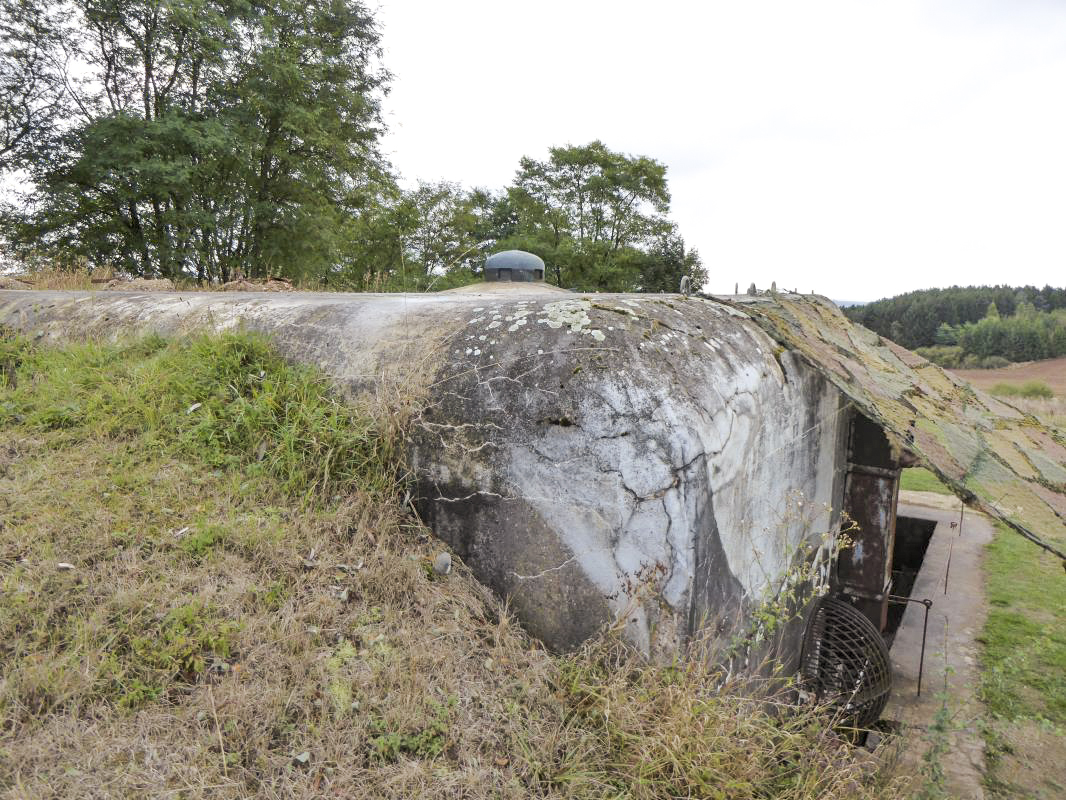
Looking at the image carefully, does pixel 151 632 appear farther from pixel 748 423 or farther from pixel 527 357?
pixel 748 423

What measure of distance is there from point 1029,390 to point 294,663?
3502 centimetres

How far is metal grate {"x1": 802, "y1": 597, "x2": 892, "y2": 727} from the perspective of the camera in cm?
425

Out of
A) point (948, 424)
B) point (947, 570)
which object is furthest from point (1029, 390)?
point (948, 424)

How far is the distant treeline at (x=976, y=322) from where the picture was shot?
137 ft

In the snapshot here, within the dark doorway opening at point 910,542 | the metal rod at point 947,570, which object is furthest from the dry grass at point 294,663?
the dark doorway opening at point 910,542

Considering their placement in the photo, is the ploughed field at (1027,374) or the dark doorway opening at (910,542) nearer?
the dark doorway opening at (910,542)

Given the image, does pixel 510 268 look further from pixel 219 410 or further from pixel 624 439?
pixel 624 439

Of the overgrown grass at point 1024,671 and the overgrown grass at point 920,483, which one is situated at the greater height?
the overgrown grass at point 920,483

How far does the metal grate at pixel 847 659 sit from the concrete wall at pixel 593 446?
4.03ft

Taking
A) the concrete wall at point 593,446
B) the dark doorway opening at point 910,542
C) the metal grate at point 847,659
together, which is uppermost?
the concrete wall at point 593,446

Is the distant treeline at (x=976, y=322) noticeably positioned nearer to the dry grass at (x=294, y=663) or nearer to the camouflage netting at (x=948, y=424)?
the camouflage netting at (x=948, y=424)

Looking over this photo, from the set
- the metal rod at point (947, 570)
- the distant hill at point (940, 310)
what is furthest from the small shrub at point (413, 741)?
the distant hill at point (940, 310)

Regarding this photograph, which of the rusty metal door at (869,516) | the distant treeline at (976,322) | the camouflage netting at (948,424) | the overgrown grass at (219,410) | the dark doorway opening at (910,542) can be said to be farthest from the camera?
the distant treeline at (976,322)

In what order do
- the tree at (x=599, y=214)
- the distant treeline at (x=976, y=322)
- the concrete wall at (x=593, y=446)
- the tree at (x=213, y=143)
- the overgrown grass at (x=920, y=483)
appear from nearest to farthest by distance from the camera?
the concrete wall at (x=593, y=446) < the overgrown grass at (x=920, y=483) < the tree at (x=213, y=143) < the tree at (x=599, y=214) < the distant treeline at (x=976, y=322)
